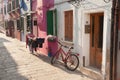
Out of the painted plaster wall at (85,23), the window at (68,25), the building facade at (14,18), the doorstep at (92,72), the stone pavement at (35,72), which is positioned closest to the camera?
the painted plaster wall at (85,23)

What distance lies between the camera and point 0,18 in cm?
4012

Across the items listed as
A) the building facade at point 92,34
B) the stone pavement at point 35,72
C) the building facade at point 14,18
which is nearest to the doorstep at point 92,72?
the building facade at point 92,34

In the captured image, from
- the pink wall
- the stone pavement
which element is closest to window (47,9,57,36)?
the pink wall

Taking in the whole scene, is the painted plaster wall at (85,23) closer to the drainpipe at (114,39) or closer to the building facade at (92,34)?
the building facade at (92,34)

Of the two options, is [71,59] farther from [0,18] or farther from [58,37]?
[0,18]

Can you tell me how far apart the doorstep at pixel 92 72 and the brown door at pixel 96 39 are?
0.40 meters

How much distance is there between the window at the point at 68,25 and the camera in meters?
10.0

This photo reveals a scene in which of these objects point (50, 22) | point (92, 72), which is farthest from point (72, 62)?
point (50, 22)

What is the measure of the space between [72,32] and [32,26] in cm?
708

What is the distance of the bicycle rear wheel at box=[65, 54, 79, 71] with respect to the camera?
29.1 feet

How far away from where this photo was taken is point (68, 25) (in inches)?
405

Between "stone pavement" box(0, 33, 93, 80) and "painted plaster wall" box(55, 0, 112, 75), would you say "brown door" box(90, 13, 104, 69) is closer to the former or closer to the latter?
"painted plaster wall" box(55, 0, 112, 75)

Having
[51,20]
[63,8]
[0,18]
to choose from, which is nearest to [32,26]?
[51,20]

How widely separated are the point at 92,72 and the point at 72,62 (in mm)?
1413
